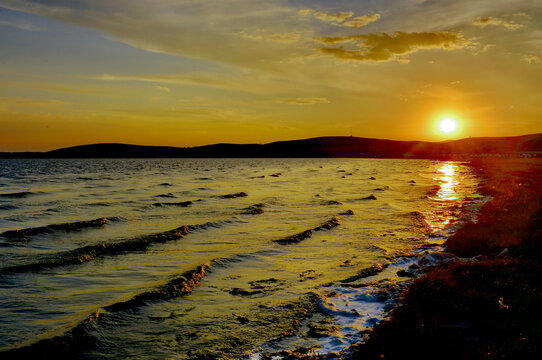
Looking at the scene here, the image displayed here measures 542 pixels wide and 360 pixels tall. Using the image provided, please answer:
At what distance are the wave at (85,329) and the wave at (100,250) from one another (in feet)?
18.2

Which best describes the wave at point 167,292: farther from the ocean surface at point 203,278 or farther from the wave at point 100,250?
the wave at point 100,250

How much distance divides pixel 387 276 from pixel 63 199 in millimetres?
33837

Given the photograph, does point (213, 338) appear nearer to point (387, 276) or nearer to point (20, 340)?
point (20, 340)

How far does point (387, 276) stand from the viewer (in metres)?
13.0

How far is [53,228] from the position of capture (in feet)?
71.7

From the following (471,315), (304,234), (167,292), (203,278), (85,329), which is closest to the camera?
(471,315)

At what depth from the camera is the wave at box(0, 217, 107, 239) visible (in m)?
20.2

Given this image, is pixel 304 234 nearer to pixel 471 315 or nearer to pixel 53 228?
pixel 471 315

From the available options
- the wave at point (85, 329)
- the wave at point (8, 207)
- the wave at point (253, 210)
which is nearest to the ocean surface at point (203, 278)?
the wave at point (85, 329)

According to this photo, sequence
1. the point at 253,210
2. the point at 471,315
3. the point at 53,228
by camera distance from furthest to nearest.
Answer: the point at 253,210 → the point at 53,228 → the point at 471,315

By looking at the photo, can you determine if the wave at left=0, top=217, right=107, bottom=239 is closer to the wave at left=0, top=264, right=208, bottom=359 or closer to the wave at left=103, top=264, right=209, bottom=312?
the wave at left=103, top=264, right=209, bottom=312

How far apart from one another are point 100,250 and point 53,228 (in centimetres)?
654

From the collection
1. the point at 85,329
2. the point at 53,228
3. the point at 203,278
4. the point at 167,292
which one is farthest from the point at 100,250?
the point at 85,329

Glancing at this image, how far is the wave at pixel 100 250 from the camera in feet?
48.8
